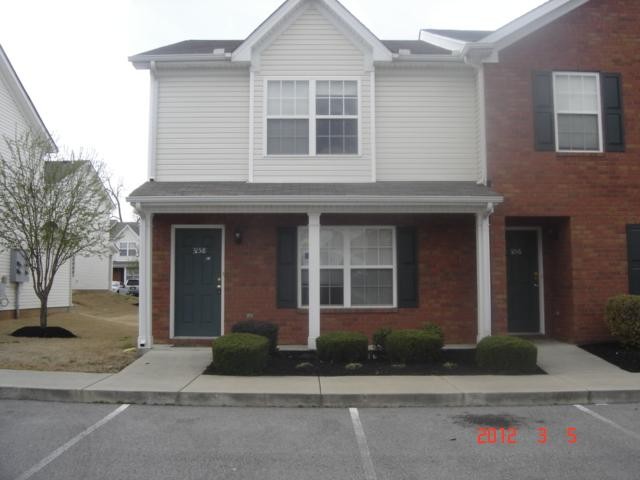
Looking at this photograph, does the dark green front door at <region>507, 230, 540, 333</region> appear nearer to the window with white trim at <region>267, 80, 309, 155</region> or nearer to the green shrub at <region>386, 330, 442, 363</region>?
the green shrub at <region>386, 330, 442, 363</region>

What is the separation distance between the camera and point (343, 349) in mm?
9164

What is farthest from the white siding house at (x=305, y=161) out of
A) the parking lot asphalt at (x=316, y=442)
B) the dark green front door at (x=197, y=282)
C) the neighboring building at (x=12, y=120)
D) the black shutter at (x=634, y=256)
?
the neighboring building at (x=12, y=120)

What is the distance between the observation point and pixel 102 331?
47.4 ft

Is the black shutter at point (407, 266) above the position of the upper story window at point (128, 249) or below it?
below

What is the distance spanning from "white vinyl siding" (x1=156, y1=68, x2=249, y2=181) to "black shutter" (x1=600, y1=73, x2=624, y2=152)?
6670 millimetres

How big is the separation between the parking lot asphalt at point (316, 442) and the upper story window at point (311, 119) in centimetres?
571

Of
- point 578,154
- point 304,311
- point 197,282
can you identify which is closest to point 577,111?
point 578,154

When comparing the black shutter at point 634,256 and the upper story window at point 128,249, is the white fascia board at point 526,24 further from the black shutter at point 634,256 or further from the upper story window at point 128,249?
the upper story window at point 128,249

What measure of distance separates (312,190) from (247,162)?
1.67m

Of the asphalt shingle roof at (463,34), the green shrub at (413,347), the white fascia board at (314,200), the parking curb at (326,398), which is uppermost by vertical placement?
the asphalt shingle roof at (463,34)

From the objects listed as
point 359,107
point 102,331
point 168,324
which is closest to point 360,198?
point 359,107

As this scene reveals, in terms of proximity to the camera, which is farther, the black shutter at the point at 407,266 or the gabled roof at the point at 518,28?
the black shutter at the point at 407,266

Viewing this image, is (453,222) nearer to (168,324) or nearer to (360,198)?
(360,198)

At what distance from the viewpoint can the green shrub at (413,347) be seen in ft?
30.0
